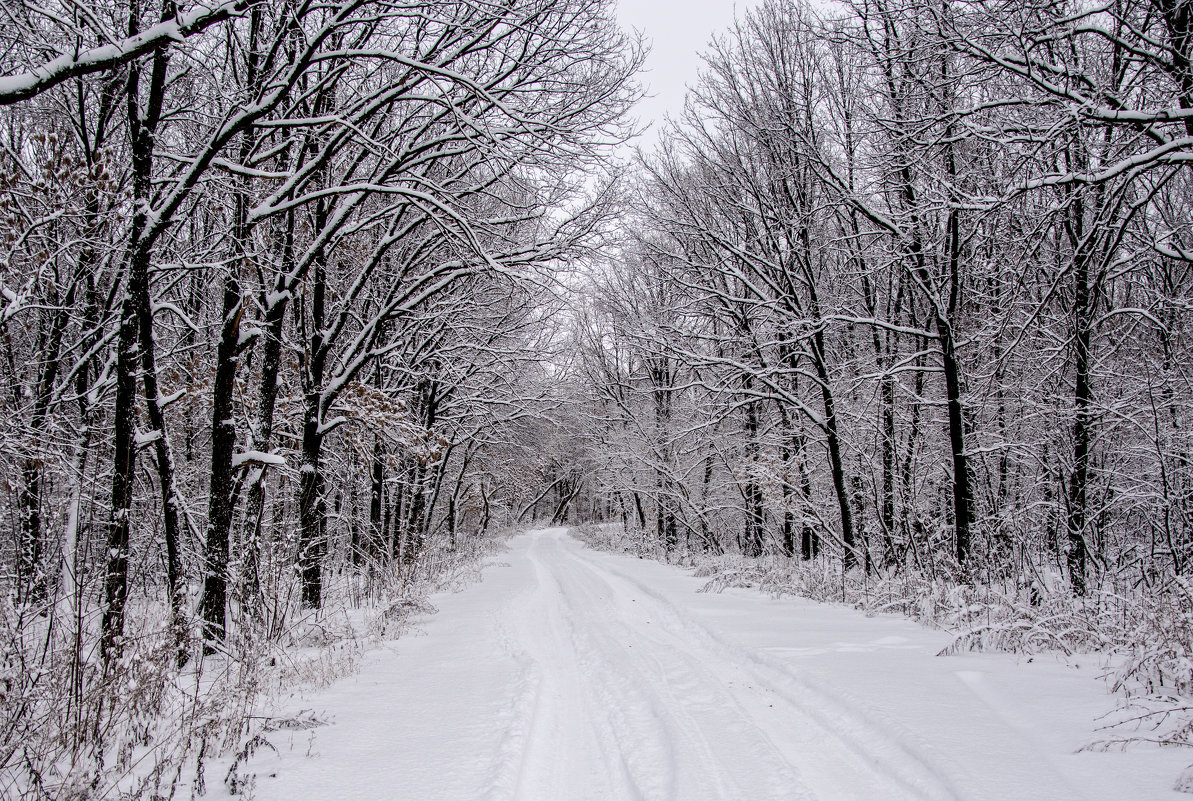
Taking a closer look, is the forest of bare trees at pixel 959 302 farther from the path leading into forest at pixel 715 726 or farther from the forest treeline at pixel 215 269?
the forest treeline at pixel 215 269

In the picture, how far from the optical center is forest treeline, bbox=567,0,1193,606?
587 cm

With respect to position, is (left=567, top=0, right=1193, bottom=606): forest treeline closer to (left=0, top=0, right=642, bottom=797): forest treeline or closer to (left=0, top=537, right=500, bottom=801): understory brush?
(left=0, top=0, right=642, bottom=797): forest treeline

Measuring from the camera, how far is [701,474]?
2512cm

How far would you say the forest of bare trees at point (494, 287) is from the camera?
5.20 meters

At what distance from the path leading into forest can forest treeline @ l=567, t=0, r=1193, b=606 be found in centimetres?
235

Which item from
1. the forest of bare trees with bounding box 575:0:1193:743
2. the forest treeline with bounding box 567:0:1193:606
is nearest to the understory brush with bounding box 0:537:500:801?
the forest of bare trees with bounding box 575:0:1193:743

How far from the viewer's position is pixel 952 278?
1005cm

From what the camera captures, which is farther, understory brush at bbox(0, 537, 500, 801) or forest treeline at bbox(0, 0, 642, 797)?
forest treeline at bbox(0, 0, 642, 797)

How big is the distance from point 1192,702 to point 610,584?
34.5 ft

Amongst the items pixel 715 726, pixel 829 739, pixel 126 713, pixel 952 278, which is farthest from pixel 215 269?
pixel 952 278

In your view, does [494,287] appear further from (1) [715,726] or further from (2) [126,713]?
(1) [715,726]

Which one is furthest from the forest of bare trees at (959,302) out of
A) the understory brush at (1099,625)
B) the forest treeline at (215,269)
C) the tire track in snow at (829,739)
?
the forest treeline at (215,269)

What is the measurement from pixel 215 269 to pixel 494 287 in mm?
8541

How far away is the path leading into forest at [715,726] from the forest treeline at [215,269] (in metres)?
1.09
